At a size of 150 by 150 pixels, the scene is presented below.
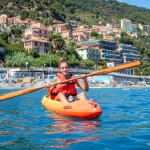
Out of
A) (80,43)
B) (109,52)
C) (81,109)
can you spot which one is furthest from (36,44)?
(81,109)

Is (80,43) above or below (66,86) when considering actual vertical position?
above

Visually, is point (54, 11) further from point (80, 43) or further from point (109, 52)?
point (109, 52)

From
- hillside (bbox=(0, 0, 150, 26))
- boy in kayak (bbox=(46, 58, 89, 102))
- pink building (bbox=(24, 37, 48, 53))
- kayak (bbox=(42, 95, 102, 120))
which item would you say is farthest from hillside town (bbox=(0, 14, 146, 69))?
kayak (bbox=(42, 95, 102, 120))

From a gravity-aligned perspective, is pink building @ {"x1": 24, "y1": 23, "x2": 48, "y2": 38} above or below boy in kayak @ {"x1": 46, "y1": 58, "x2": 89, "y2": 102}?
above

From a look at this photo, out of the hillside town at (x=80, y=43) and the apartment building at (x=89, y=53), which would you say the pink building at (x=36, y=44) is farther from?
the apartment building at (x=89, y=53)

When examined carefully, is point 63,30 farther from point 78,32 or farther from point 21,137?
point 21,137

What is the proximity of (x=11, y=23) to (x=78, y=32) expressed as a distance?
81.3 feet

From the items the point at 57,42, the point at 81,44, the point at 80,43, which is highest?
the point at 80,43

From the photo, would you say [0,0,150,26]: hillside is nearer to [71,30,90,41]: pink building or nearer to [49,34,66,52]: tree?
[71,30,90,41]: pink building

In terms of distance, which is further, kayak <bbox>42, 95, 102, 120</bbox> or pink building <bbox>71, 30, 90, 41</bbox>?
pink building <bbox>71, 30, 90, 41</bbox>

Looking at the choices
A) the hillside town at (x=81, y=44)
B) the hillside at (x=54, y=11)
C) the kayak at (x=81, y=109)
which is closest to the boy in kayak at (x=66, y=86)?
the kayak at (x=81, y=109)

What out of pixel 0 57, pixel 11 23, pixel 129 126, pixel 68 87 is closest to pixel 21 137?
pixel 129 126

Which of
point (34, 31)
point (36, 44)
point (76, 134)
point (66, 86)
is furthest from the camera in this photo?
point (34, 31)

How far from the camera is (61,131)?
279 inches
